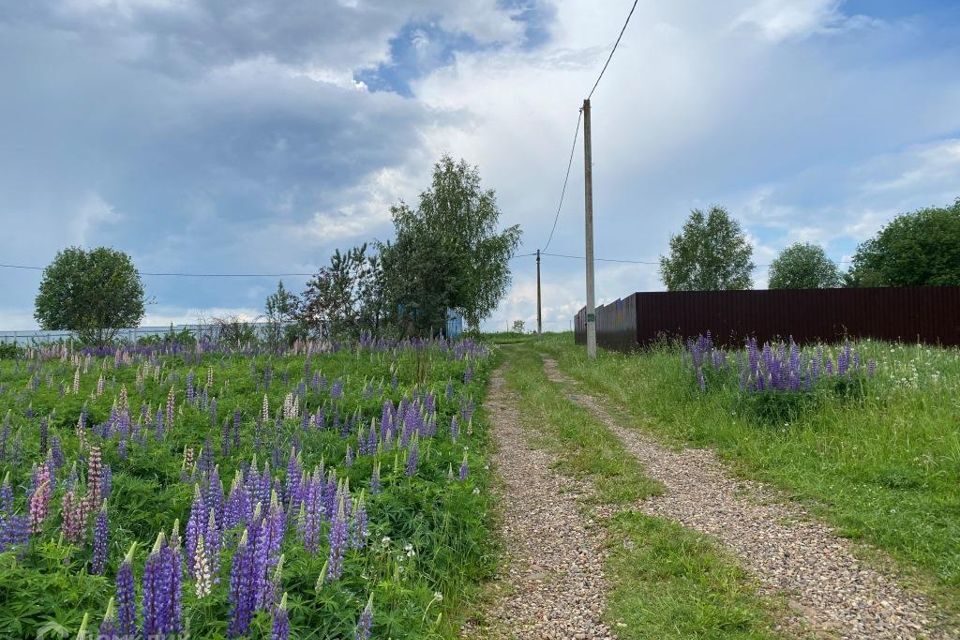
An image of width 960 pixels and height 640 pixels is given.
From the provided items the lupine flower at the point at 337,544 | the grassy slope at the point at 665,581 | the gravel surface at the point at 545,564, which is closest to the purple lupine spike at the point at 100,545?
the lupine flower at the point at 337,544

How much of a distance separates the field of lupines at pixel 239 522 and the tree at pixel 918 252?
1952 inches

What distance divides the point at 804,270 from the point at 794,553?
204 feet

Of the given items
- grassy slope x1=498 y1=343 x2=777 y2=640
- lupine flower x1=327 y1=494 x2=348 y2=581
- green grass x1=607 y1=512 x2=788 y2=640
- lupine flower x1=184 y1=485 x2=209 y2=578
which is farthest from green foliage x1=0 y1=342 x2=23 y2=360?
green grass x1=607 y1=512 x2=788 y2=640

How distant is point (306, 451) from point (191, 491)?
4.81 ft

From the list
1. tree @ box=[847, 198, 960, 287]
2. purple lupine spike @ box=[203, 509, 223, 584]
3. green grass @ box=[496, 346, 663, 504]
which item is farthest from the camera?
tree @ box=[847, 198, 960, 287]

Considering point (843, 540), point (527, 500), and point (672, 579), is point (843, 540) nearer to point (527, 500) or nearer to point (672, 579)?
point (672, 579)

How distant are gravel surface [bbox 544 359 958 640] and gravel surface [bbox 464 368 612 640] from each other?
2.86 ft

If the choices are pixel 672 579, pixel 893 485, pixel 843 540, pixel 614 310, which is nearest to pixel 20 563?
pixel 672 579

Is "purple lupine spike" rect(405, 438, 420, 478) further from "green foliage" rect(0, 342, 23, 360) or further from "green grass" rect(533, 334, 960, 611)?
"green foliage" rect(0, 342, 23, 360)

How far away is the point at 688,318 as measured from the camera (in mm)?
21047

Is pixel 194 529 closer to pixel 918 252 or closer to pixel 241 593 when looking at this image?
pixel 241 593

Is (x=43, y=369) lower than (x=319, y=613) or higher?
higher

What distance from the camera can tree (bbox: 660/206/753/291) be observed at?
168 ft

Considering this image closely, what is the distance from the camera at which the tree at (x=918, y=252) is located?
43.9 metres
